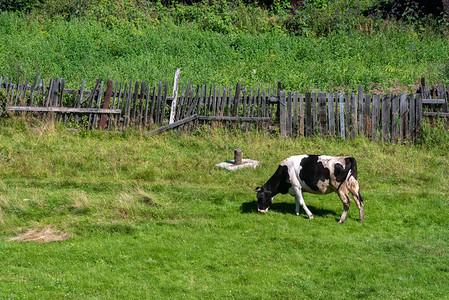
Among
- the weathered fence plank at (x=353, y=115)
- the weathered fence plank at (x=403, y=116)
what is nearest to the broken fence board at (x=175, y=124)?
the weathered fence plank at (x=353, y=115)

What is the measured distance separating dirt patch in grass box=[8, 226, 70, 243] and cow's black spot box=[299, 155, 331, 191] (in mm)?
4167

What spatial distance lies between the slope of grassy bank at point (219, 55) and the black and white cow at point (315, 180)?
7.43 m

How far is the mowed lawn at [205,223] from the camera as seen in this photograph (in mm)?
8023

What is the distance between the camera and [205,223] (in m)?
10.2

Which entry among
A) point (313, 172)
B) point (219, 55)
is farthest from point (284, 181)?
point (219, 55)

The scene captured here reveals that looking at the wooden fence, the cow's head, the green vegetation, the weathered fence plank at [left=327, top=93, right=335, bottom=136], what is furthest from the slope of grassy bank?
the cow's head

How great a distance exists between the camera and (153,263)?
8680mm

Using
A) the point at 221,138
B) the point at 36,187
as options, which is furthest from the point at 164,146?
the point at 36,187

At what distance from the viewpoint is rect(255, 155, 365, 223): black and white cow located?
32.7 ft

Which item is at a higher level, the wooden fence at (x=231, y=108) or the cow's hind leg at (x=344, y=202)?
the wooden fence at (x=231, y=108)

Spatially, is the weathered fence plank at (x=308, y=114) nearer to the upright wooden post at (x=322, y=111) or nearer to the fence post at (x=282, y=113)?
the upright wooden post at (x=322, y=111)

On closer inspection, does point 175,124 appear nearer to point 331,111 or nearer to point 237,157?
point 237,157

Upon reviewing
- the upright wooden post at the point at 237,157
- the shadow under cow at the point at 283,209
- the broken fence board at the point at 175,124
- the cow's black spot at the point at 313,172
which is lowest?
the shadow under cow at the point at 283,209

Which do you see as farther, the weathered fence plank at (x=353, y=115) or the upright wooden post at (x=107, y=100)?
the upright wooden post at (x=107, y=100)
